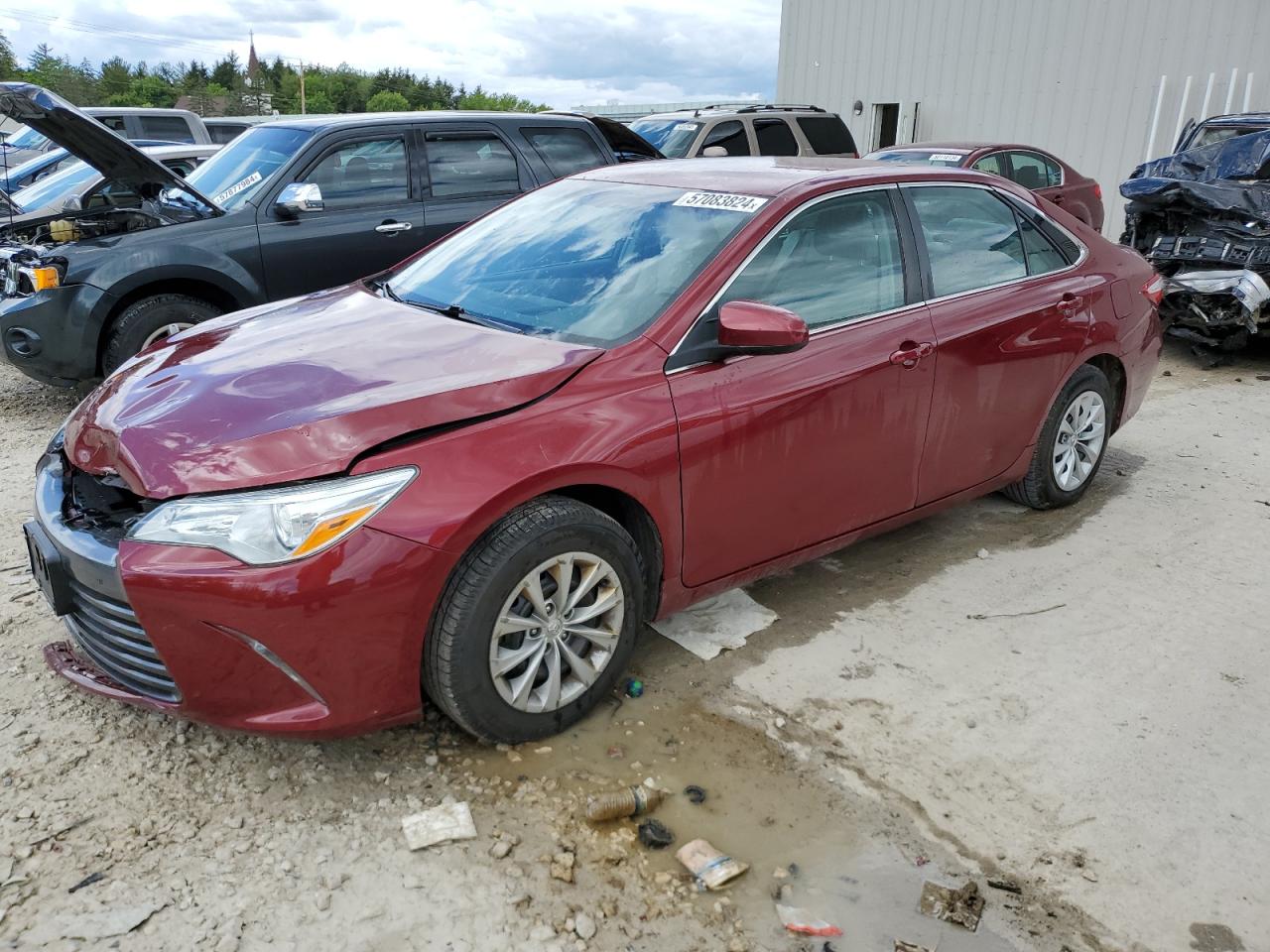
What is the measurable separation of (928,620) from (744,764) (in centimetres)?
122

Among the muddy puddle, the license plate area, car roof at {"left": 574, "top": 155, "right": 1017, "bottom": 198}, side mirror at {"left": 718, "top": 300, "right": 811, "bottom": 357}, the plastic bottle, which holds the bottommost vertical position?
the muddy puddle

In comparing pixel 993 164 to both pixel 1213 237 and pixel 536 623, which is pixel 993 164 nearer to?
pixel 1213 237

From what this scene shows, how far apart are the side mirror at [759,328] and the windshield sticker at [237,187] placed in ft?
14.9

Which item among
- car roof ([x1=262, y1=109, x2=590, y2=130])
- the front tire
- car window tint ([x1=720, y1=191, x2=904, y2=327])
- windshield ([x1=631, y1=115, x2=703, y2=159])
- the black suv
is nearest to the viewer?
the front tire

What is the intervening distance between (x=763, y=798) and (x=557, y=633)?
0.75m

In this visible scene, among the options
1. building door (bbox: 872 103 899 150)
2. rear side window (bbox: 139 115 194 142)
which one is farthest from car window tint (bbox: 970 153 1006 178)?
rear side window (bbox: 139 115 194 142)

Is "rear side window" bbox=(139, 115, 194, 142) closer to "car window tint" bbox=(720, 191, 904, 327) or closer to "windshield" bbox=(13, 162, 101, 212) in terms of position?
"windshield" bbox=(13, 162, 101, 212)

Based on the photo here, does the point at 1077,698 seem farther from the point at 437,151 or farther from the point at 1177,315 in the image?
the point at 1177,315

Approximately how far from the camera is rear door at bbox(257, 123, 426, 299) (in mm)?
6309

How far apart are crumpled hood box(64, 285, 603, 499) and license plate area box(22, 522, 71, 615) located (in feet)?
0.78

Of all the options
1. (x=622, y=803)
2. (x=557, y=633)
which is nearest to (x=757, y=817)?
(x=622, y=803)

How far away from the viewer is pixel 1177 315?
8.16 m

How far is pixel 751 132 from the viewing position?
1127cm

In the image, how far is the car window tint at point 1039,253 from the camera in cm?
436
